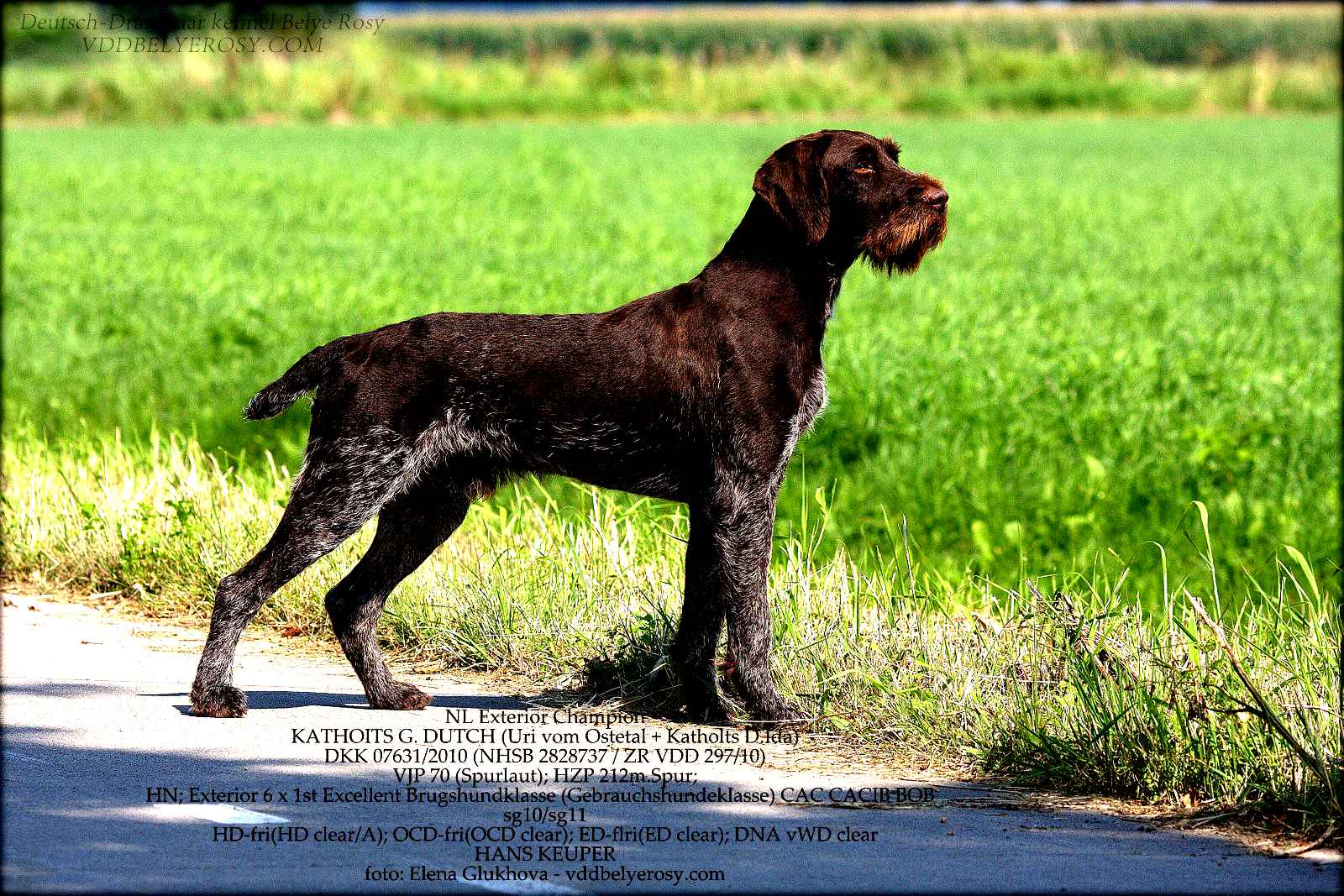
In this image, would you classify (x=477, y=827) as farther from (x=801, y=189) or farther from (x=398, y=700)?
(x=801, y=189)

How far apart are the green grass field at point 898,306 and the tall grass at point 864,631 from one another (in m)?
0.88

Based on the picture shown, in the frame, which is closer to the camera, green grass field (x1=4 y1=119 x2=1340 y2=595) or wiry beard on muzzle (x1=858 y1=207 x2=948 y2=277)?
wiry beard on muzzle (x1=858 y1=207 x2=948 y2=277)

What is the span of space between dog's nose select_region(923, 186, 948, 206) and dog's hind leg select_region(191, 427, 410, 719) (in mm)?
1989

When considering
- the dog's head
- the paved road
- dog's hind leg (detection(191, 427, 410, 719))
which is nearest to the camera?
the paved road

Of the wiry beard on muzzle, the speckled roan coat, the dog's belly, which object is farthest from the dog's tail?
the wiry beard on muzzle

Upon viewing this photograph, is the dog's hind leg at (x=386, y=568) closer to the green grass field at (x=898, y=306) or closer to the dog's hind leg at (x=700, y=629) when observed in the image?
the dog's hind leg at (x=700, y=629)

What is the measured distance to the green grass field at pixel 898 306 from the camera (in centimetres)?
1059

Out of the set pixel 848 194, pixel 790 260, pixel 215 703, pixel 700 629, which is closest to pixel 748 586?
pixel 700 629

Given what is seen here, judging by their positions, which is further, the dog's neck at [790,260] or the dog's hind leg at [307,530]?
the dog's neck at [790,260]

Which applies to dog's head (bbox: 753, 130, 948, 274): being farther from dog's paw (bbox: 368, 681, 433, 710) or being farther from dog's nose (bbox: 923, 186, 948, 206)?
dog's paw (bbox: 368, 681, 433, 710)

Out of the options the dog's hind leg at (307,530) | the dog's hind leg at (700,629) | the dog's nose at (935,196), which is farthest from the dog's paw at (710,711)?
the dog's nose at (935,196)

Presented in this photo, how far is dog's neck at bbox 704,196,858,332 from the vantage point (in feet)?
20.6

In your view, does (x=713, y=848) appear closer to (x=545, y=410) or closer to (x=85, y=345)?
(x=545, y=410)

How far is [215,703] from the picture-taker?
616cm
